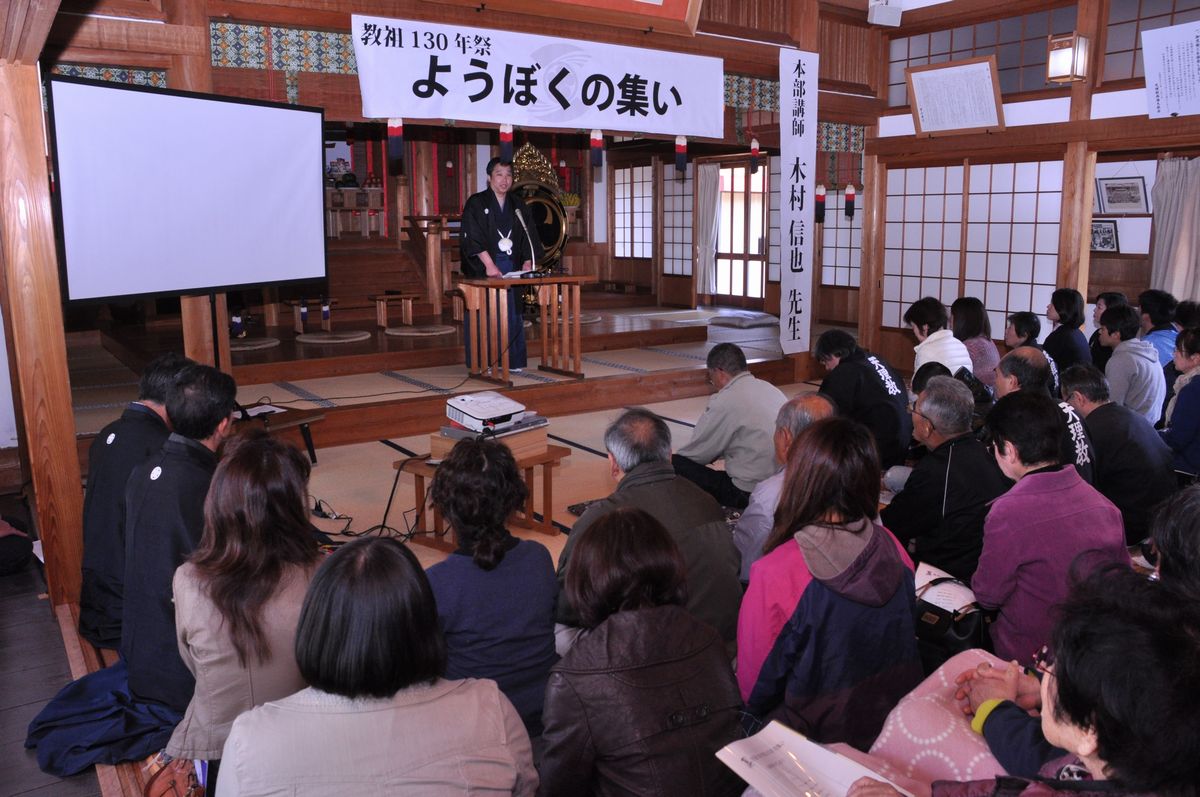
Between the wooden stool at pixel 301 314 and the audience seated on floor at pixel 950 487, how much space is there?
6135 mm

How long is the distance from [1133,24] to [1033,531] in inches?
231

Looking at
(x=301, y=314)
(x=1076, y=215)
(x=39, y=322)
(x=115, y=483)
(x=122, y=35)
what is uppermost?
(x=122, y=35)

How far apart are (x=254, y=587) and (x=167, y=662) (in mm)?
621

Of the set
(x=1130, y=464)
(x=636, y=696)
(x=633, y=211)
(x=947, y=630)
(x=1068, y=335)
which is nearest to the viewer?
(x=636, y=696)

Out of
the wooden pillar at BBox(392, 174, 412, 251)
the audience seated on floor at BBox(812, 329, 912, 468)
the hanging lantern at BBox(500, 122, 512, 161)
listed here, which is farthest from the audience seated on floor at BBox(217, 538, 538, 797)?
the wooden pillar at BBox(392, 174, 412, 251)

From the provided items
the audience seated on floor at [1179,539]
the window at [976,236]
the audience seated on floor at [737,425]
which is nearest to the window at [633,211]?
the window at [976,236]

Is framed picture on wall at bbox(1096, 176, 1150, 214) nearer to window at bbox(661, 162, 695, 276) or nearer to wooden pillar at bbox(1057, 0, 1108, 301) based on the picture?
wooden pillar at bbox(1057, 0, 1108, 301)

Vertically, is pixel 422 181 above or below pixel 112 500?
above

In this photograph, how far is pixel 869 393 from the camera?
3916mm

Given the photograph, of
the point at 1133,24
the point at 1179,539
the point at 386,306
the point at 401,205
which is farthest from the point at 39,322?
the point at 401,205

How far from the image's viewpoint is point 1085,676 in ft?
3.25

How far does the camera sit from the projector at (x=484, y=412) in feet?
12.0

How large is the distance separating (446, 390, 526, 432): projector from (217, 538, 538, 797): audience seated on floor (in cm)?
242

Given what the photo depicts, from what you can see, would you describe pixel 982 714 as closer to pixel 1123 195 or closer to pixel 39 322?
pixel 39 322
